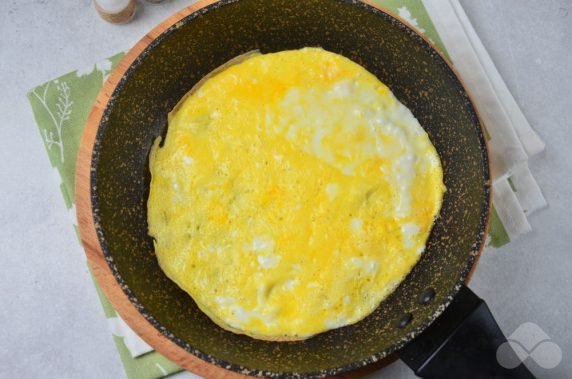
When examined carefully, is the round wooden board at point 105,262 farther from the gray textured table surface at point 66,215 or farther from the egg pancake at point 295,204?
the gray textured table surface at point 66,215

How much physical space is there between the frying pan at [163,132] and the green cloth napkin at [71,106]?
184 millimetres

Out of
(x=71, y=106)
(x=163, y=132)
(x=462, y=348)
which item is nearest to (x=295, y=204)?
(x=163, y=132)

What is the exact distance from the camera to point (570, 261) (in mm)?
1940

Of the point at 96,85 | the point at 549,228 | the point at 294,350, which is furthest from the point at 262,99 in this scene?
the point at 549,228

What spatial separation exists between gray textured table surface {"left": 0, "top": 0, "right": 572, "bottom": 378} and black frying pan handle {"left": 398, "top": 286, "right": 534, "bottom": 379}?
15.3 inches

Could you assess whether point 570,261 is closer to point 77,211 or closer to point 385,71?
point 385,71

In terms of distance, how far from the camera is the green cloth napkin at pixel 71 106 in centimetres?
186

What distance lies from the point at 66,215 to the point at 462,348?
3.99ft

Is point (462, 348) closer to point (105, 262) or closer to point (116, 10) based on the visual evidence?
point (105, 262)

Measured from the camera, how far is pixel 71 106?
187 centimetres

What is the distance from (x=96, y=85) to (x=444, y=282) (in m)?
1.13

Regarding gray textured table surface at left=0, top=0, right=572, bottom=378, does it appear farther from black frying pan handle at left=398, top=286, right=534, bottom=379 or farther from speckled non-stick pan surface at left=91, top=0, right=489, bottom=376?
black frying pan handle at left=398, top=286, right=534, bottom=379

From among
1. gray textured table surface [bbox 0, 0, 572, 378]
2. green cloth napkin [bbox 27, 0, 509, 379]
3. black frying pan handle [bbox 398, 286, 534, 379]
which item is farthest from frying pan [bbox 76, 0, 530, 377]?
gray textured table surface [bbox 0, 0, 572, 378]

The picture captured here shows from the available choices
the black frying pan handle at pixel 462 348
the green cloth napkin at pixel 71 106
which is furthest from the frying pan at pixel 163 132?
the green cloth napkin at pixel 71 106
